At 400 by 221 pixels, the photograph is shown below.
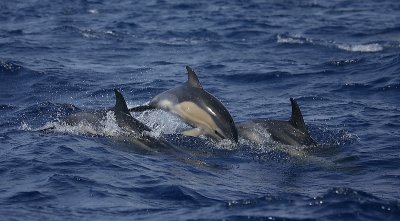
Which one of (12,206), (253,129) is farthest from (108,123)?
(12,206)

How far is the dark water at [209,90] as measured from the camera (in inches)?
401

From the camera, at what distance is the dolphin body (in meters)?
13.1

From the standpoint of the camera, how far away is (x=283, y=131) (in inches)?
551

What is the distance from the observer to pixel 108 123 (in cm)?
1343

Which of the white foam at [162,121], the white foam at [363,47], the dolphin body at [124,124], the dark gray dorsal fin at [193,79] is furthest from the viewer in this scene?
the white foam at [363,47]

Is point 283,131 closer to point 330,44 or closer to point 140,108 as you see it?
point 140,108

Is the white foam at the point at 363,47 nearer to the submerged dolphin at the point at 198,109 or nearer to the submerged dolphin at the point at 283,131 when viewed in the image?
the submerged dolphin at the point at 283,131

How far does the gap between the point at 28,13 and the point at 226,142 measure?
20.5m

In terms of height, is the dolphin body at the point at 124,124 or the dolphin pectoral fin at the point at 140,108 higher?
the dolphin pectoral fin at the point at 140,108

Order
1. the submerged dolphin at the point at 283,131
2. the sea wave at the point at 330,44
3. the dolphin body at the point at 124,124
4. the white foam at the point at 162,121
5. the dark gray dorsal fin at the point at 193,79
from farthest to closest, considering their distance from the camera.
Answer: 1. the sea wave at the point at 330,44
2. the white foam at the point at 162,121
3. the dark gray dorsal fin at the point at 193,79
4. the submerged dolphin at the point at 283,131
5. the dolphin body at the point at 124,124

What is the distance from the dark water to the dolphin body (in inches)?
9.1

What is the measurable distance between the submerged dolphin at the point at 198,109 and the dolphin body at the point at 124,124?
56cm

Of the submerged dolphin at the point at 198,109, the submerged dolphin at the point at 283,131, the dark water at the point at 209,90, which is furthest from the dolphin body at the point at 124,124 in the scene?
the submerged dolphin at the point at 283,131

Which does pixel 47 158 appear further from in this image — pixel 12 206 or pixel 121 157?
pixel 12 206
